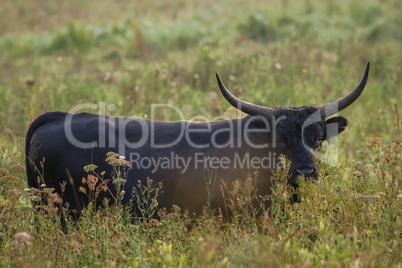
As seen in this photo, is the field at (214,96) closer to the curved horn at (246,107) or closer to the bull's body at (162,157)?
the bull's body at (162,157)

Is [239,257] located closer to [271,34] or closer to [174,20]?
[271,34]

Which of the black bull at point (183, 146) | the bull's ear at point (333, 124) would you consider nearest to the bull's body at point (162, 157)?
the black bull at point (183, 146)

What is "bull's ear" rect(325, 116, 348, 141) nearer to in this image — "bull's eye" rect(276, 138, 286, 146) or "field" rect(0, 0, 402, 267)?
"field" rect(0, 0, 402, 267)

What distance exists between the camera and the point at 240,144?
5652 mm

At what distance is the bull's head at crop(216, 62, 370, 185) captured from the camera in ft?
16.9

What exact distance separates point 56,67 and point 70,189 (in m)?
7.86

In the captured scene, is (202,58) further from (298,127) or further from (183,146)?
(298,127)

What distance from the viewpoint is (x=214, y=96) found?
9039 millimetres

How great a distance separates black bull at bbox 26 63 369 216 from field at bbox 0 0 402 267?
290mm

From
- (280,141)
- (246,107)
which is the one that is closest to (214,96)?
(246,107)

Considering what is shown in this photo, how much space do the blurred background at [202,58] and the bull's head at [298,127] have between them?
58.9 inches

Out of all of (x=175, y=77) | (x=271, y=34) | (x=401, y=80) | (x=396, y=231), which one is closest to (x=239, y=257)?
(x=396, y=231)

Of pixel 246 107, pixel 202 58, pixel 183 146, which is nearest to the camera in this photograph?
pixel 246 107

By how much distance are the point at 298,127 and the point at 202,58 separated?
238 inches
